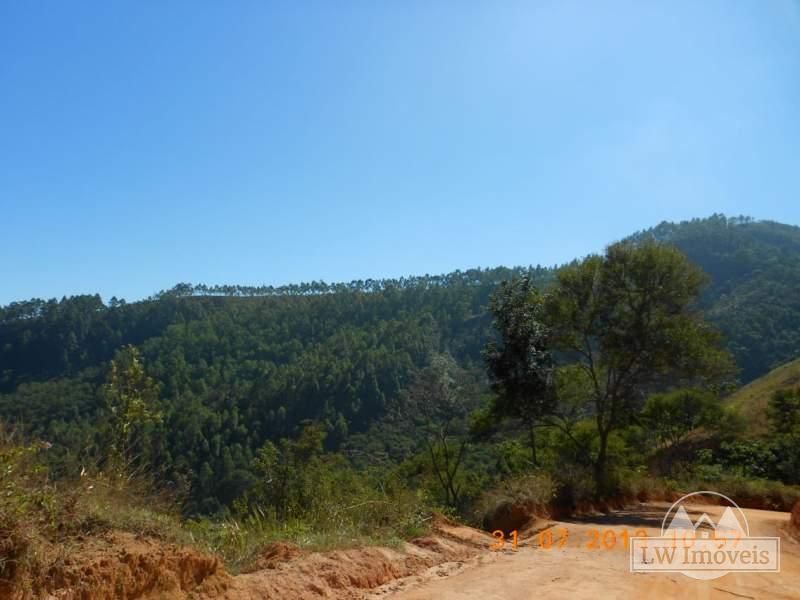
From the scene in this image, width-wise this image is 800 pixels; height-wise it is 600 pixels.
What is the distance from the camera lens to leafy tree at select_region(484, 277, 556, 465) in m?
16.1

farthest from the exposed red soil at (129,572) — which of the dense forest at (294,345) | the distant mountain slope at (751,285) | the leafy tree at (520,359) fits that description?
the distant mountain slope at (751,285)

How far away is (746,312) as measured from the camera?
75062 millimetres

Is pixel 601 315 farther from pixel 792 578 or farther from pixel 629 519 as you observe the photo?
pixel 792 578

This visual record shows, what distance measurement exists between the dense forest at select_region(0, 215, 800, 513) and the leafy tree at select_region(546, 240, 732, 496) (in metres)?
11.5

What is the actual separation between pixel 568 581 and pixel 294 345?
10886cm

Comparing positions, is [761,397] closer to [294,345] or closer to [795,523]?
[795,523]

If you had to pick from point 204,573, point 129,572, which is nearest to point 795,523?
point 204,573

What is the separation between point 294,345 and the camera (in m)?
113

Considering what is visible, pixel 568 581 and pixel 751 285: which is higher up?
pixel 751 285

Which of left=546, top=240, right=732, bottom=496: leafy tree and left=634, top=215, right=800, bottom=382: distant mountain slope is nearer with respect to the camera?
left=546, top=240, right=732, bottom=496: leafy tree

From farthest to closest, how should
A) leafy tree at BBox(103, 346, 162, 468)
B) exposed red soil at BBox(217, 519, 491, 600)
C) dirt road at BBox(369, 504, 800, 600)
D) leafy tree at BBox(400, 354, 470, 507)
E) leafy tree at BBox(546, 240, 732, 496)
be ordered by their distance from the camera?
leafy tree at BBox(400, 354, 470, 507) < leafy tree at BBox(546, 240, 732, 496) < leafy tree at BBox(103, 346, 162, 468) < dirt road at BBox(369, 504, 800, 600) < exposed red soil at BBox(217, 519, 491, 600)

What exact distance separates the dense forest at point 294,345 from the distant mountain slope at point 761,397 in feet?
51.5

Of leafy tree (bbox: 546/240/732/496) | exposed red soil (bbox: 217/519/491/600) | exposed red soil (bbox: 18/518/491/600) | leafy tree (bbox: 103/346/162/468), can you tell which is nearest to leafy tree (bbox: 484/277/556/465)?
leafy tree (bbox: 546/240/732/496)

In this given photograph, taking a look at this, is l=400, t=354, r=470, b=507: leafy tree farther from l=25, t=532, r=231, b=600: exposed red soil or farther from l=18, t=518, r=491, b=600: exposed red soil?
l=25, t=532, r=231, b=600: exposed red soil
